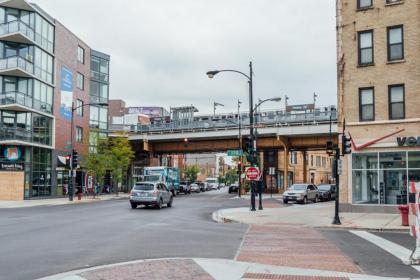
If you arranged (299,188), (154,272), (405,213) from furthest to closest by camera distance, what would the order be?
1. (299,188)
2. (405,213)
3. (154,272)

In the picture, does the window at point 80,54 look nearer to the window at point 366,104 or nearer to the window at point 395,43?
the window at point 366,104

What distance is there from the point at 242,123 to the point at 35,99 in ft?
79.8

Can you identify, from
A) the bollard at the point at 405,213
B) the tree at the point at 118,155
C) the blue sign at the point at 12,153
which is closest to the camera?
the bollard at the point at 405,213

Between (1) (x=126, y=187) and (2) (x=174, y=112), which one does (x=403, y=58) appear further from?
(2) (x=174, y=112)

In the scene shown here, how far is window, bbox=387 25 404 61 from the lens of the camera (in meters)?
25.1

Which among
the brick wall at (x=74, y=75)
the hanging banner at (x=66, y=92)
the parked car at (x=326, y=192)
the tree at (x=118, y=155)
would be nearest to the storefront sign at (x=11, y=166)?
the brick wall at (x=74, y=75)

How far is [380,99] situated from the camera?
25391 millimetres

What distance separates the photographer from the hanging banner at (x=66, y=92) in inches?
1941

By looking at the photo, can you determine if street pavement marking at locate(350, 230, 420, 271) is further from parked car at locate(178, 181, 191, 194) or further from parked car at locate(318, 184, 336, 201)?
parked car at locate(178, 181, 191, 194)

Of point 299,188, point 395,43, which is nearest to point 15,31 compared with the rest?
point 299,188

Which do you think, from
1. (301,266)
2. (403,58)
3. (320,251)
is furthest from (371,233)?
(403,58)

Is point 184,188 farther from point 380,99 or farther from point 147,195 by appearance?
point 380,99

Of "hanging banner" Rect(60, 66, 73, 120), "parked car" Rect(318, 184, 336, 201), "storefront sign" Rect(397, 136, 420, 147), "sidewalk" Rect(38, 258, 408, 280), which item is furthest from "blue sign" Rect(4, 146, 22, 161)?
"sidewalk" Rect(38, 258, 408, 280)

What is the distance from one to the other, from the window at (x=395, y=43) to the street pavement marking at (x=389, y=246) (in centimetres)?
1130
